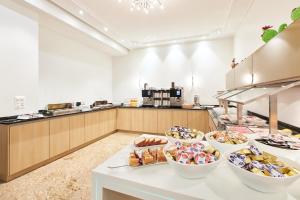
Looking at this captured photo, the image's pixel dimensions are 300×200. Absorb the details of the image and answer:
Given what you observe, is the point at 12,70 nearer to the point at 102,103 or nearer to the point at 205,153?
the point at 102,103

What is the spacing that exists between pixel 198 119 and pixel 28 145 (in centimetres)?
348

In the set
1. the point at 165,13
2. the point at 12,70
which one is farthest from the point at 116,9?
the point at 12,70

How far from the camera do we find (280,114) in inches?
70.9

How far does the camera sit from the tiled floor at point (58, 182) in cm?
178

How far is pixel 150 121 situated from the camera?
439 cm

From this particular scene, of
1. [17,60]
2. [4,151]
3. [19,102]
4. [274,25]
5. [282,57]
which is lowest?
[4,151]

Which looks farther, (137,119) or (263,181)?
(137,119)

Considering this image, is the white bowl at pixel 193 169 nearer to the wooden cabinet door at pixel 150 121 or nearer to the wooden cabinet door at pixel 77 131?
the wooden cabinet door at pixel 77 131

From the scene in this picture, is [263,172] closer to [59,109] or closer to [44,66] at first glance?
[59,109]

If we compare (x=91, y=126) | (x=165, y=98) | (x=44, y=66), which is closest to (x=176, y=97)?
(x=165, y=98)

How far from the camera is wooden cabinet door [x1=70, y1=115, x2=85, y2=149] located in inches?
122

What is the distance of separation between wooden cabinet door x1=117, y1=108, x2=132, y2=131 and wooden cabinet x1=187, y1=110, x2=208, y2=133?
5.79 feet

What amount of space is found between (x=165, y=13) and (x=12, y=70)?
2.74 m

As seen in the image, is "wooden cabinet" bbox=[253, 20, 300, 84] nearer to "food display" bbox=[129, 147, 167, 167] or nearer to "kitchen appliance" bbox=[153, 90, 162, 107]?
"food display" bbox=[129, 147, 167, 167]
